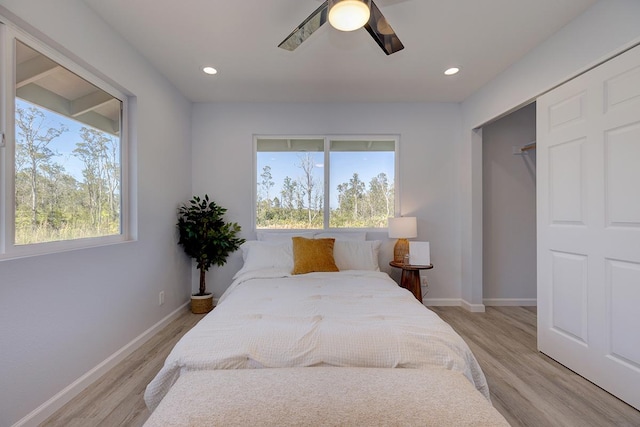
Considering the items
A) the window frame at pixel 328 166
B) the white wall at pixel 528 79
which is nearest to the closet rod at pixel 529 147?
the white wall at pixel 528 79

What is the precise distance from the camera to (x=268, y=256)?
3158mm

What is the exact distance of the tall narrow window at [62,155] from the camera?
162cm

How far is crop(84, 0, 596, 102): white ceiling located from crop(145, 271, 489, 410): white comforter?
198 cm

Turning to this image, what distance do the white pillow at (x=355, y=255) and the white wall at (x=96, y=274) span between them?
71.4 inches

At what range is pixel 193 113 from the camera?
3.65 metres

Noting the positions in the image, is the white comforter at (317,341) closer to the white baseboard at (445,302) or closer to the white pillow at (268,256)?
the white pillow at (268,256)

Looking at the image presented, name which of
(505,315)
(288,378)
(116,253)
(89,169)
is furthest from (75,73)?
(505,315)

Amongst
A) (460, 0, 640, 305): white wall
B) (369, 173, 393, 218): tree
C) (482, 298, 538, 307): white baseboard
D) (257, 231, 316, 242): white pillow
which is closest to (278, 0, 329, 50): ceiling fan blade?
(460, 0, 640, 305): white wall

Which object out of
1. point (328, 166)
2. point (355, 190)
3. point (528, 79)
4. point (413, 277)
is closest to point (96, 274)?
point (328, 166)

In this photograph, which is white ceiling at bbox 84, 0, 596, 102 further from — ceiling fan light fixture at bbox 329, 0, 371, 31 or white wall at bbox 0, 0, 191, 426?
ceiling fan light fixture at bbox 329, 0, 371, 31

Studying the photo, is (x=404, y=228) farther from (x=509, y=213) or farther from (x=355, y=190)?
(x=509, y=213)

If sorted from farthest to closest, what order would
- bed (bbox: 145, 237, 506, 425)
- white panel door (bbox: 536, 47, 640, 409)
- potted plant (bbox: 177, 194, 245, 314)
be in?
potted plant (bbox: 177, 194, 245, 314) < white panel door (bbox: 536, 47, 640, 409) < bed (bbox: 145, 237, 506, 425)

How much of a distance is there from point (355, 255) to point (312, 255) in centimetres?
53

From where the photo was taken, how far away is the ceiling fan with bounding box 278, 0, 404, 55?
1543 millimetres
